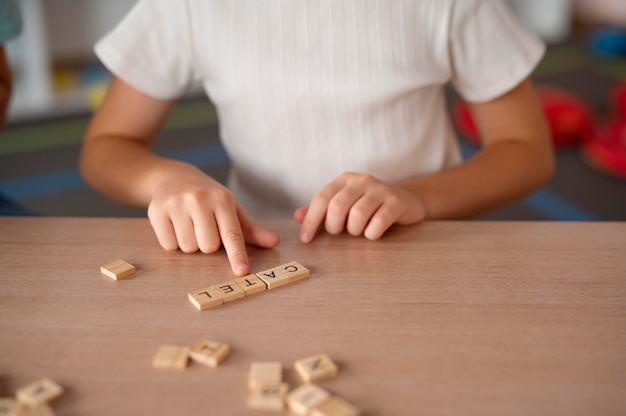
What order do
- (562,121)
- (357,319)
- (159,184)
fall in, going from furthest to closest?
(562,121) → (159,184) → (357,319)

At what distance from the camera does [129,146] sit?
102 centimetres

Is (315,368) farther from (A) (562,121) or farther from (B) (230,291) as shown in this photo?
(A) (562,121)

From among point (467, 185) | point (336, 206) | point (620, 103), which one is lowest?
point (620, 103)

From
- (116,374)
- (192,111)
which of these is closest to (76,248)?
(116,374)

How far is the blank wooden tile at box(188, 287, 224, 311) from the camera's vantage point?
0.62 metres

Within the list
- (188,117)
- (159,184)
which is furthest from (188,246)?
(188,117)

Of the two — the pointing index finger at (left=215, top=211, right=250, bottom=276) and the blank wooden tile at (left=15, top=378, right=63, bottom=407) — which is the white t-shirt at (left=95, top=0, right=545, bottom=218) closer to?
the pointing index finger at (left=215, top=211, right=250, bottom=276)

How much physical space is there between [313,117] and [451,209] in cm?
23

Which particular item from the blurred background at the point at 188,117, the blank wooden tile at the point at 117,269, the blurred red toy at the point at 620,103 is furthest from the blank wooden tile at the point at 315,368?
the blurred red toy at the point at 620,103

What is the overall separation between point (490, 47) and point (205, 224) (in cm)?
49

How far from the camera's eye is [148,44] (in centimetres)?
100

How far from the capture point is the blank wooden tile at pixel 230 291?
0.63m

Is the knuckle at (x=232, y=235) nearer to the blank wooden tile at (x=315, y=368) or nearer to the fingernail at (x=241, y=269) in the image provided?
the fingernail at (x=241, y=269)

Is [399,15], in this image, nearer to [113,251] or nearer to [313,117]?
[313,117]
